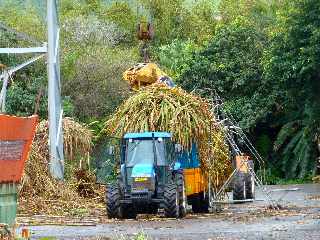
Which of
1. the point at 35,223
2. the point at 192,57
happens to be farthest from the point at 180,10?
the point at 35,223

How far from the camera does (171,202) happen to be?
21031 millimetres

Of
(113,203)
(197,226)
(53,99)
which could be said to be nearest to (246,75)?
(53,99)

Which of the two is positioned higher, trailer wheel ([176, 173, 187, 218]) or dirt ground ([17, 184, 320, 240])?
trailer wheel ([176, 173, 187, 218])

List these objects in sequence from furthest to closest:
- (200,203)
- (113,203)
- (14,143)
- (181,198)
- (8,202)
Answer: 1. (200,203)
2. (113,203)
3. (181,198)
4. (8,202)
5. (14,143)

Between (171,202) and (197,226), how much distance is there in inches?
96.7

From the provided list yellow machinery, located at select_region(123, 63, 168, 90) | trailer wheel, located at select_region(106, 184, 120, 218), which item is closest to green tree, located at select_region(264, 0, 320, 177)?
yellow machinery, located at select_region(123, 63, 168, 90)

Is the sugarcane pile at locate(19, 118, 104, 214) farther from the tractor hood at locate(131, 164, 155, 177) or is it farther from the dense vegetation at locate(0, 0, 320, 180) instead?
the dense vegetation at locate(0, 0, 320, 180)

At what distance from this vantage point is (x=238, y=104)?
46250mm

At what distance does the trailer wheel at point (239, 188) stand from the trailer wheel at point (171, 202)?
7081 mm

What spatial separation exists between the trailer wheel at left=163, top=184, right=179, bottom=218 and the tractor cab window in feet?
4.34

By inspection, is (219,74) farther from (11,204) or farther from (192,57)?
(11,204)

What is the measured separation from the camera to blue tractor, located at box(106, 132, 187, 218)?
21.8m

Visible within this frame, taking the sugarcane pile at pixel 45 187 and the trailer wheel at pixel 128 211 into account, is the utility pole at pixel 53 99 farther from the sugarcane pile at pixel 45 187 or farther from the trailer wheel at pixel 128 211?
the trailer wheel at pixel 128 211

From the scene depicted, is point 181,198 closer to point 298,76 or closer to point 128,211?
point 128,211
